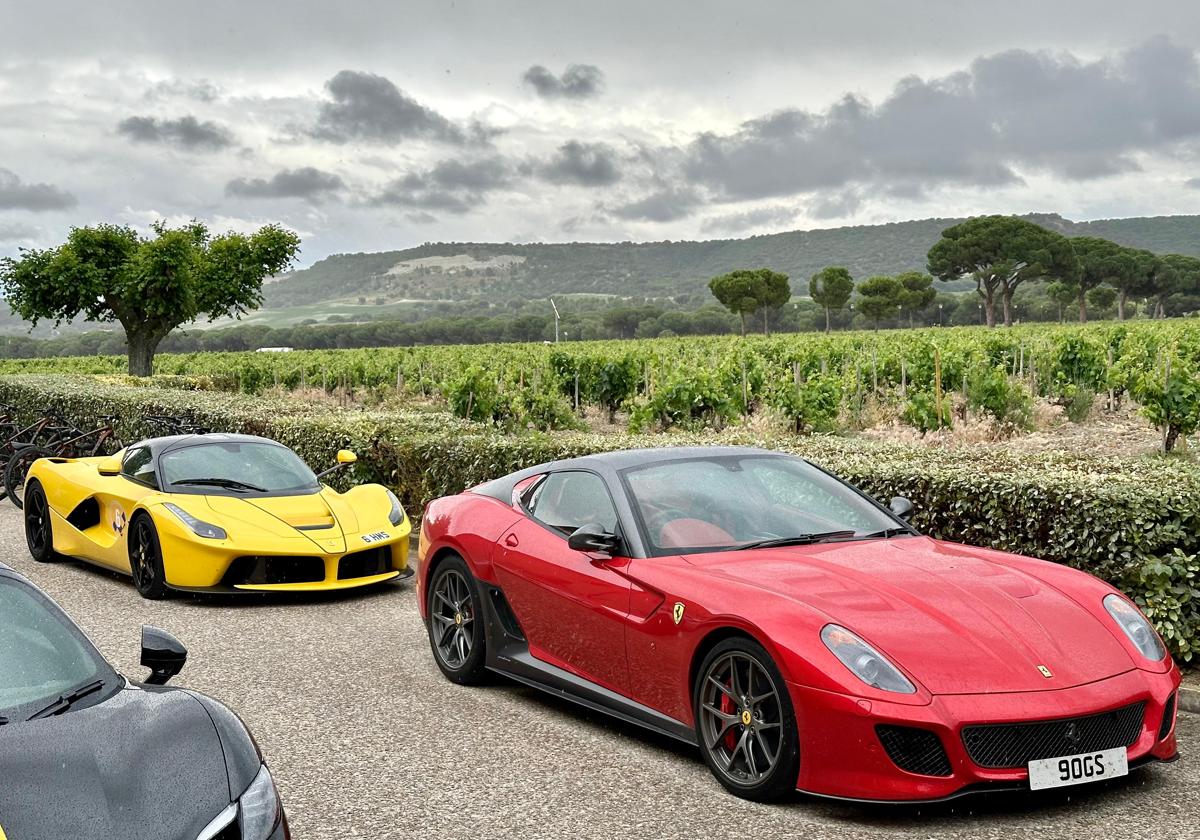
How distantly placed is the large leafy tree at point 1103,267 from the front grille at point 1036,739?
13977 cm

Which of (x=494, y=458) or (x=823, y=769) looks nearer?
(x=823, y=769)

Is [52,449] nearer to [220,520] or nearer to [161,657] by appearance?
[220,520]

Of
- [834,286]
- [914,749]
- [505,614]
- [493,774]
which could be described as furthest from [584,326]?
[914,749]

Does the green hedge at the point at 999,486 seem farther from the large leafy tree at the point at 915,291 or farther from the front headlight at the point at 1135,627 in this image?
the large leafy tree at the point at 915,291

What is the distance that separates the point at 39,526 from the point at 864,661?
9.59 m

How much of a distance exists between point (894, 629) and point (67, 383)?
23.9m

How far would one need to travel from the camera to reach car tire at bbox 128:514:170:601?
10.1 m

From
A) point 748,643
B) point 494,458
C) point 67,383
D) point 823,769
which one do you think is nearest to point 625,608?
point 748,643

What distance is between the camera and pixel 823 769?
15.8ft

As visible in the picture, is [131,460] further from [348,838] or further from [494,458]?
[348,838]

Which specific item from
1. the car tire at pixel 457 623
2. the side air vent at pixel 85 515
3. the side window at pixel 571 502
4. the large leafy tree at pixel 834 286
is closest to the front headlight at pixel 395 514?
the side air vent at pixel 85 515

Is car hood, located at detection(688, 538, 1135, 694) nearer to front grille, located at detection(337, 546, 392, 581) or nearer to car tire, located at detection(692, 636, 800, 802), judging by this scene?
car tire, located at detection(692, 636, 800, 802)

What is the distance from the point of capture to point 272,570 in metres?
10.1

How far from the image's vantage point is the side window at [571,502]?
641 cm
